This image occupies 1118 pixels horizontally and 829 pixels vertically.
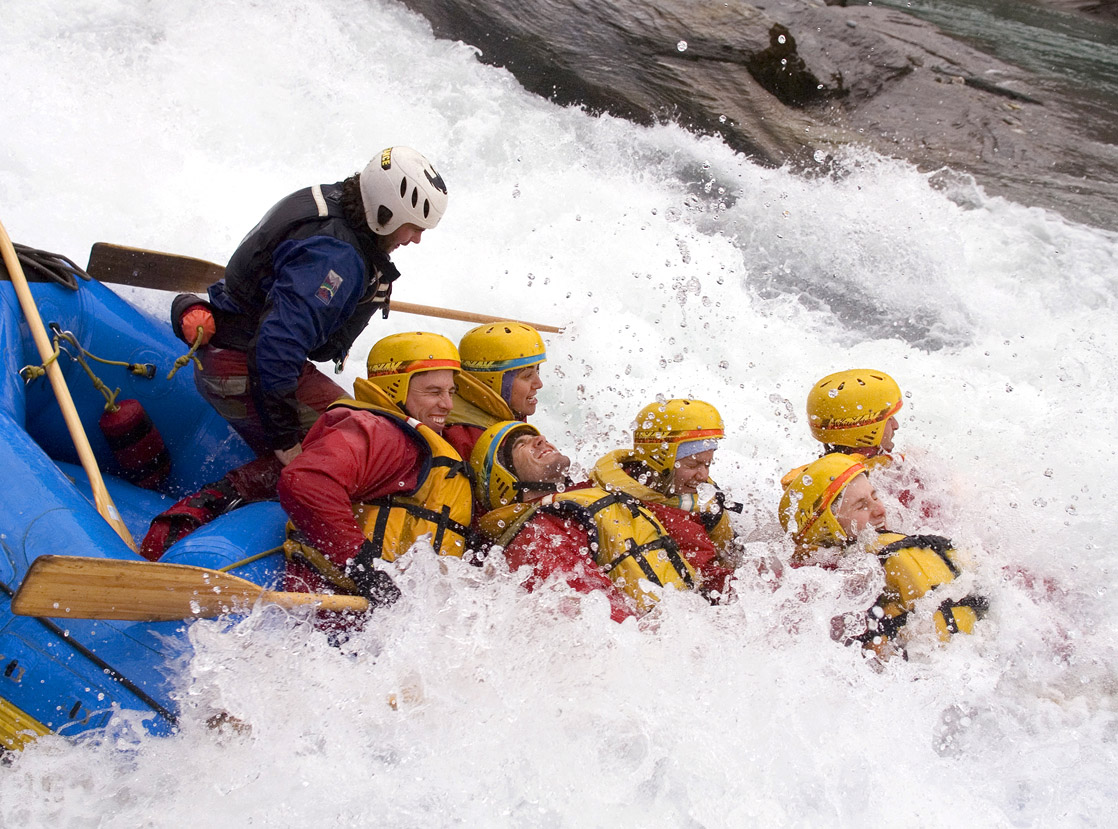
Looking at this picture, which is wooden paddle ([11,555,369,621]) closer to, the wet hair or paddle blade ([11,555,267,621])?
paddle blade ([11,555,267,621])

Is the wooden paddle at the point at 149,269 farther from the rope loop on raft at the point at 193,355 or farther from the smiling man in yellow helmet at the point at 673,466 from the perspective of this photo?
the smiling man in yellow helmet at the point at 673,466

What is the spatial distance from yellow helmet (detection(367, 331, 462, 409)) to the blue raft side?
0.63 m

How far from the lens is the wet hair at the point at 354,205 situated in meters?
3.41

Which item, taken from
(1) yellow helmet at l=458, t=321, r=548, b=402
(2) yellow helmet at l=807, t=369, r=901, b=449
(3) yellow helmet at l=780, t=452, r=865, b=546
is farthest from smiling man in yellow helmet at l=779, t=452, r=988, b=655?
(1) yellow helmet at l=458, t=321, r=548, b=402

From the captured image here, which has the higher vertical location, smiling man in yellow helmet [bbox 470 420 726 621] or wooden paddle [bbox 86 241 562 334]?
wooden paddle [bbox 86 241 562 334]

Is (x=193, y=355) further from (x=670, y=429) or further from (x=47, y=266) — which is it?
(x=670, y=429)

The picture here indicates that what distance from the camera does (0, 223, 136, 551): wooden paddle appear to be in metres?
3.12

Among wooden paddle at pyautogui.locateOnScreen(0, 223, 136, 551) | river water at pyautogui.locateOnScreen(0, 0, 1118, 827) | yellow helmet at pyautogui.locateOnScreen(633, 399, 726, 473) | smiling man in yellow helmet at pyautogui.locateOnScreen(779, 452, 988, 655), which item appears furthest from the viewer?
yellow helmet at pyautogui.locateOnScreen(633, 399, 726, 473)

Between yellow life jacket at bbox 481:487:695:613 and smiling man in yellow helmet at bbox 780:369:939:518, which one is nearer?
yellow life jacket at bbox 481:487:695:613

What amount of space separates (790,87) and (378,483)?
22.3 feet

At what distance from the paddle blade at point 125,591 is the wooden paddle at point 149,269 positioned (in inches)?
85.2

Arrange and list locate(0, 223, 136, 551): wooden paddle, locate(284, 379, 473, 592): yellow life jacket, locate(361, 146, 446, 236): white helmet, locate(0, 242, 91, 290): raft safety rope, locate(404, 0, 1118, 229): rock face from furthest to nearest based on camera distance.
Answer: locate(404, 0, 1118, 229): rock face
locate(0, 242, 91, 290): raft safety rope
locate(361, 146, 446, 236): white helmet
locate(0, 223, 136, 551): wooden paddle
locate(284, 379, 473, 592): yellow life jacket

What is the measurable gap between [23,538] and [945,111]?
8481 millimetres

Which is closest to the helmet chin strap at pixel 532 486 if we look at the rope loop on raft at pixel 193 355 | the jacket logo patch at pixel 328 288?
the jacket logo patch at pixel 328 288
